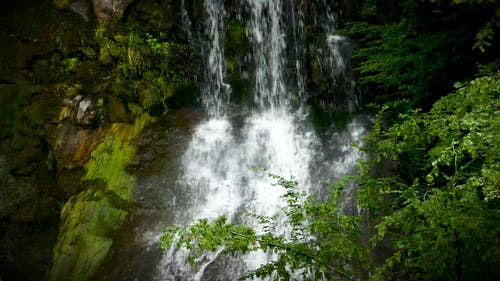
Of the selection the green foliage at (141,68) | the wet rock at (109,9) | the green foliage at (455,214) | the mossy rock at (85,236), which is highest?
the wet rock at (109,9)

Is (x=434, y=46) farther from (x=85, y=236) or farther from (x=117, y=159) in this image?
(x=85, y=236)

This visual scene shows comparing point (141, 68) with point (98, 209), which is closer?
point (98, 209)

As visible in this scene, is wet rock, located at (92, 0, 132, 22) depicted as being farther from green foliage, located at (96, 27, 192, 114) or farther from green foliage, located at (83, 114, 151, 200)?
green foliage, located at (83, 114, 151, 200)

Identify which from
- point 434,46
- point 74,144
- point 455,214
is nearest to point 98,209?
point 74,144

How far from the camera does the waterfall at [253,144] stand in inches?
256

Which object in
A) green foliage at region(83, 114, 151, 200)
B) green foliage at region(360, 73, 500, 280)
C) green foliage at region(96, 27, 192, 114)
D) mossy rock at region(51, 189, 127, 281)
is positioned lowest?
green foliage at region(360, 73, 500, 280)

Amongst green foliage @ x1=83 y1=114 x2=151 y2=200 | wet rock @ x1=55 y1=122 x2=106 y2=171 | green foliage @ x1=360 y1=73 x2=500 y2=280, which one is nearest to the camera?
green foliage @ x1=360 y1=73 x2=500 y2=280

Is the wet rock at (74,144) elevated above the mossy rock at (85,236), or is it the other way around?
the wet rock at (74,144)

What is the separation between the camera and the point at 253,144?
25.4 ft

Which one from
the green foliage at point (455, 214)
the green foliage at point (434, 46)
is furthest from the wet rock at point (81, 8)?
the green foliage at point (455, 214)

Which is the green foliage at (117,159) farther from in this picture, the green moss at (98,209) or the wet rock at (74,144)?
the wet rock at (74,144)

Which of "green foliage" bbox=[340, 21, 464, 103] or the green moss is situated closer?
"green foliage" bbox=[340, 21, 464, 103]

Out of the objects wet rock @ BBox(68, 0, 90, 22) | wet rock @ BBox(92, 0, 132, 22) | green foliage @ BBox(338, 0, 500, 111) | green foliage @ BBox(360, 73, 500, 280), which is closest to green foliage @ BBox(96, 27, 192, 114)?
wet rock @ BBox(92, 0, 132, 22)

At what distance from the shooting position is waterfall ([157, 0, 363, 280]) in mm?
6508
